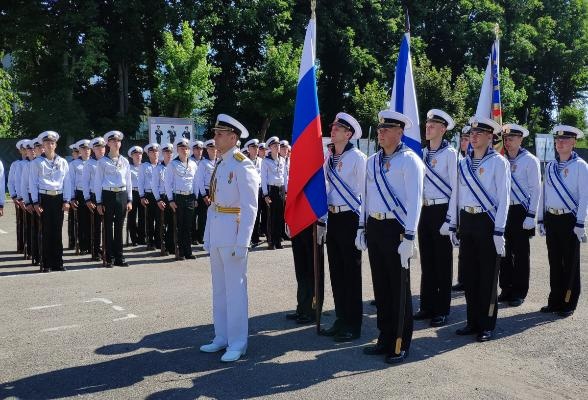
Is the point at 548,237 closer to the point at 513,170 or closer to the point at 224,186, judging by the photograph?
the point at 513,170

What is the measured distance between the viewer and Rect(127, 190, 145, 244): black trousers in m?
12.7

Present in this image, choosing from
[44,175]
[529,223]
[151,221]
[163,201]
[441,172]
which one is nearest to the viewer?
[441,172]

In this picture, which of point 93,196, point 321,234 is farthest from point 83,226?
point 321,234

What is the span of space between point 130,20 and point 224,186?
25148mm

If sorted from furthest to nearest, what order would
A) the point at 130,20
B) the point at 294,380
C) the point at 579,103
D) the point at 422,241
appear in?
1. the point at 579,103
2. the point at 130,20
3. the point at 422,241
4. the point at 294,380

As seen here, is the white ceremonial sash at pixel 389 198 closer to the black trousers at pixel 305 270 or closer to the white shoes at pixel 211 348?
the black trousers at pixel 305 270

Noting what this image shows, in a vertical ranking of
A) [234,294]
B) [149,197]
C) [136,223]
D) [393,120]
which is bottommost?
[234,294]

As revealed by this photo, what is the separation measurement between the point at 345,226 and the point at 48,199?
18.7 ft

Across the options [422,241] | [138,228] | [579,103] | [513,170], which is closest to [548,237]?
[513,170]

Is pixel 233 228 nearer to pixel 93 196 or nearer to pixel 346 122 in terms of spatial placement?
pixel 346 122

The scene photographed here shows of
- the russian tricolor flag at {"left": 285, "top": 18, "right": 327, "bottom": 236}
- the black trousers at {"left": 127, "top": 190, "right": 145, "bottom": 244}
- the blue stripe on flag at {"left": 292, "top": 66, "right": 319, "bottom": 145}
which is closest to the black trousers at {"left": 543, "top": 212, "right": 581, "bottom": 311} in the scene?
the russian tricolor flag at {"left": 285, "top": 18, "right": 327, "bottom": 236}

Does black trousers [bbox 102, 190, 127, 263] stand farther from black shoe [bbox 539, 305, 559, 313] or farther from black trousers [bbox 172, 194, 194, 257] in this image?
black shoe [bbox 539, 305, 559, 313]

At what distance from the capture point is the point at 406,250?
4973mm

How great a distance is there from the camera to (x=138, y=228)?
12922mm
